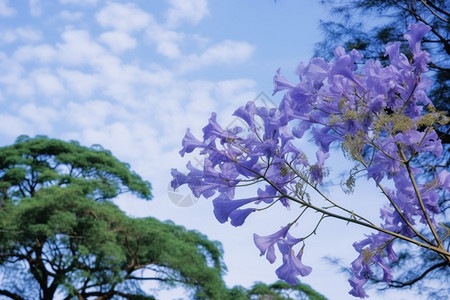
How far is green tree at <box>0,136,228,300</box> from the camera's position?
7.82 meters

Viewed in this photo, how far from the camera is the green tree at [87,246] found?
7820mm

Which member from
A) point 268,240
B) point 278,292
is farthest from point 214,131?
point 278,292

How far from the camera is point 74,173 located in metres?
10.3

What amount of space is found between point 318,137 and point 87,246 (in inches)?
286

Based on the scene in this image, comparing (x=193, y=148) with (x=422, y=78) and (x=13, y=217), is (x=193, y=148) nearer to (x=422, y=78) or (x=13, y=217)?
(x=422, y=78)

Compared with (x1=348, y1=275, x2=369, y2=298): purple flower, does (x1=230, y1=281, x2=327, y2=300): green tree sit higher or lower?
higher

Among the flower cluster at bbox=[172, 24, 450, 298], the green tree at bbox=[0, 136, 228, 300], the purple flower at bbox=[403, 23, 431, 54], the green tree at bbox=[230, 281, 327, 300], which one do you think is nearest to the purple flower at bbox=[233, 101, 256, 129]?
the flower cluster at bbox=[172, 24, 450, 298]

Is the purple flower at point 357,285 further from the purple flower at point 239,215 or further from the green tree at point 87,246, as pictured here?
the green tree at point 87,246

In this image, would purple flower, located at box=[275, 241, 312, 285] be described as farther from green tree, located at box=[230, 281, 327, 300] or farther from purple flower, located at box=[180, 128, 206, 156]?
green tree, located at box=[230, 281, 327, 300]

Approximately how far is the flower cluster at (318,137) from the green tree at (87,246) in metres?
6.92

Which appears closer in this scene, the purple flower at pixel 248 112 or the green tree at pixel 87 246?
the purple flower at pixel 248 112

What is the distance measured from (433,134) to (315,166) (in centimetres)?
24

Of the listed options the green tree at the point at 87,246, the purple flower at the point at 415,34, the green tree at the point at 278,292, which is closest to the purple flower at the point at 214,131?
the purple flower at the point at 415,34

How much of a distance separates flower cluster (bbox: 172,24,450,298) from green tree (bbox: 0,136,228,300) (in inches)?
272
